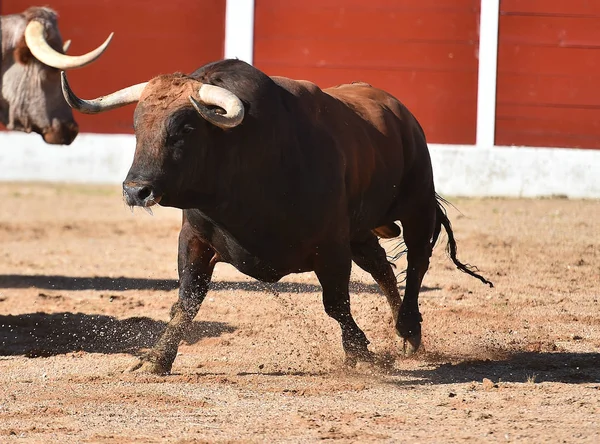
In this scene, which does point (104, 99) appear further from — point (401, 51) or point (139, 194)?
point (401, 51)

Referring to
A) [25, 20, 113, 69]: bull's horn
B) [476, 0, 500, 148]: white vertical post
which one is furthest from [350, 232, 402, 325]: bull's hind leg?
[476, 0, 500, 148]: white vertical post

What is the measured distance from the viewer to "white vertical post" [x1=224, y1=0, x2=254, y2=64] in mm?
15438

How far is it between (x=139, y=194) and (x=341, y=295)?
1.32 meters

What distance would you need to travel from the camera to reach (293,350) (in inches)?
275

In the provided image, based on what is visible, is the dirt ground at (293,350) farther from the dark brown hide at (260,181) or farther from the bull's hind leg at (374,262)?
the dark brown hide at (260,181)

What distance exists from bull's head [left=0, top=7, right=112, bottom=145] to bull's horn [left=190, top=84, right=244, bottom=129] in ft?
12.8

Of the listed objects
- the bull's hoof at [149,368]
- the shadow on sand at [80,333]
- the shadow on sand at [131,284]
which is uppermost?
the bull's hoof at [149,368]

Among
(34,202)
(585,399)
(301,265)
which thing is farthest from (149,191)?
(34,202)

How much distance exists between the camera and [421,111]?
49.3ft

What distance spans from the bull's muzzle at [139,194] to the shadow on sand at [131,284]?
344 cm

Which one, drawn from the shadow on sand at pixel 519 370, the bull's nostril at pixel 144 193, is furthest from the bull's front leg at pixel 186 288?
the shadow on sand at pixel 519 370

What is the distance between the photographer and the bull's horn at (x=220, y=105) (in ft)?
18.7

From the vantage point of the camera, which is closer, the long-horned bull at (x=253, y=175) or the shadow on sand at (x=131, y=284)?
the long-horned bull at (x=253, y=175)

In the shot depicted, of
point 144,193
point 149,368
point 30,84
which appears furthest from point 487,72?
point 144,193
